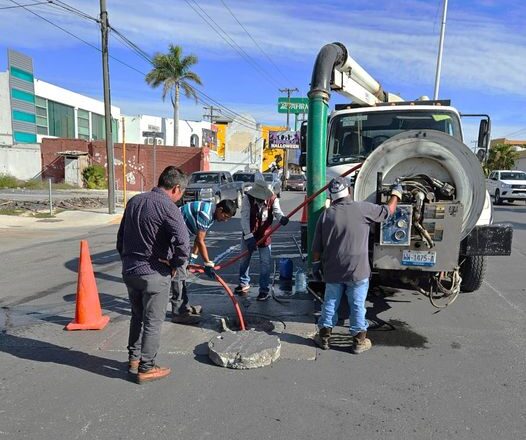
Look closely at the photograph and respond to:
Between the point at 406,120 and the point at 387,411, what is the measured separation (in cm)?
452

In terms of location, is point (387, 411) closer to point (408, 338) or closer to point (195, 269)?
point (408, 338)

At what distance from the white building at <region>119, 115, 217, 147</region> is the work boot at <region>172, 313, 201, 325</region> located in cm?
4231

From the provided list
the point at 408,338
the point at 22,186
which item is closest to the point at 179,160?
the point at 22,186

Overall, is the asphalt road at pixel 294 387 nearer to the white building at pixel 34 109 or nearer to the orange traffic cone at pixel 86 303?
the orange traffic cone at pixel 86 303

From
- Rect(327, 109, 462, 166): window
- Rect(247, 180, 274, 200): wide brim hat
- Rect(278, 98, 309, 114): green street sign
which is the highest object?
Rect(278, 98, 309, 114): green street sign

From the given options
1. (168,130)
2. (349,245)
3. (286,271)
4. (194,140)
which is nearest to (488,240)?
(349,245)

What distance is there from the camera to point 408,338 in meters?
4.78

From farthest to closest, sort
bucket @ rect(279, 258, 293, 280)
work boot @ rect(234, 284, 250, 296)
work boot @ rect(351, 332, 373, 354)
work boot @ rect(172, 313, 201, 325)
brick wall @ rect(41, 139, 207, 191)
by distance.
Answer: brick wall @ rect(41, 139, 207, 191)
bucket @ rect(279, 258, 293, 280)
work boot @ rect(234, 284, 250, 296)
work boot @ rect(172, 313, 201, 325)
work boot @ rect(351, 332, 373, 354)

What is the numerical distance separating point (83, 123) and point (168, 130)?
11.2m

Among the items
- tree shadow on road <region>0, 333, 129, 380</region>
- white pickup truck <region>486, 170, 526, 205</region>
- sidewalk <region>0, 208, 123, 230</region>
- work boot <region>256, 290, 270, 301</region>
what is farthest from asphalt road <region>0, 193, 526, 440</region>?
white pickup truck <region>486, 170, 526, 205</region>

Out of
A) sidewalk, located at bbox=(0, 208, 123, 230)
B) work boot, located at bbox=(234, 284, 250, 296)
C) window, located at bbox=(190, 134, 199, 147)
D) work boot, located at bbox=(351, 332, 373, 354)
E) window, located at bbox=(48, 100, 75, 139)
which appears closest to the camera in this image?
work boot, located at bbox=(351, 332, 373, 354)

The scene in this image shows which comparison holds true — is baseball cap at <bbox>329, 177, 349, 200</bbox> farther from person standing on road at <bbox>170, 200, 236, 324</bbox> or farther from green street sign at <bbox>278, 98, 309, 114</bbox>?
green street sign at <bbox>278, 98, 309, 114</bbox>

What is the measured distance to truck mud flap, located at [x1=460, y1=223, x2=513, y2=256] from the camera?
4758 millimetres

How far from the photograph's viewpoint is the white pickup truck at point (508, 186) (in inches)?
957
